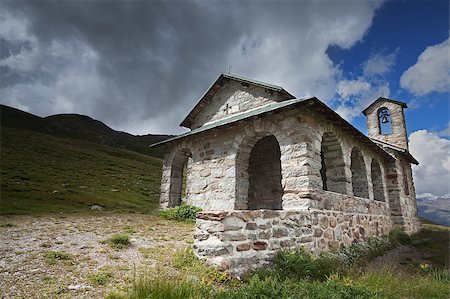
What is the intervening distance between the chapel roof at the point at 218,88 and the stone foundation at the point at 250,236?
5.74 m

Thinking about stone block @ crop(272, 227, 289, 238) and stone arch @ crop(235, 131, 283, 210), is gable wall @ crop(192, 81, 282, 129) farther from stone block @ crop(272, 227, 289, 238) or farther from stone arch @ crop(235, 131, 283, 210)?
stone block @ crop(272, 227, 289, 238)

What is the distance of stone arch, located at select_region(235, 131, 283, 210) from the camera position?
381 inches

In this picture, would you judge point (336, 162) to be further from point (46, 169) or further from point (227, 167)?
point (46, 169)

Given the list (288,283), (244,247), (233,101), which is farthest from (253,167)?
(288,283)

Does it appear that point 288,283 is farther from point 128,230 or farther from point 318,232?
point 128,230

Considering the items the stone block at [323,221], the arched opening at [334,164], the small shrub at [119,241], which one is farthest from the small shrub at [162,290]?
the arched opening at [334,164]

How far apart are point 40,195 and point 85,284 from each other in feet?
44.7

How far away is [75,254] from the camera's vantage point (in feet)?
16.3

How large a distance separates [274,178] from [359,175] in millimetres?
3706

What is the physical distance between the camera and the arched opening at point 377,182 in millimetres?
13625

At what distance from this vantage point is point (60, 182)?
20.2 metres

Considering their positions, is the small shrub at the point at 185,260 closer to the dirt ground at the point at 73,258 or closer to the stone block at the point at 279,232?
the dirt ground at the point at 73,258

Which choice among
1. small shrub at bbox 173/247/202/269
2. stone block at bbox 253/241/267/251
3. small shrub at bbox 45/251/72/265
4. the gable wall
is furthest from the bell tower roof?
small shrub at bbox 45/251/72/265

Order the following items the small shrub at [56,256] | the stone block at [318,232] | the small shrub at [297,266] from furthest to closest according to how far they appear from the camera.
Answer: the stone block at [318,232]
the small shrub at [297,266]
the small shrub at [56,256]
